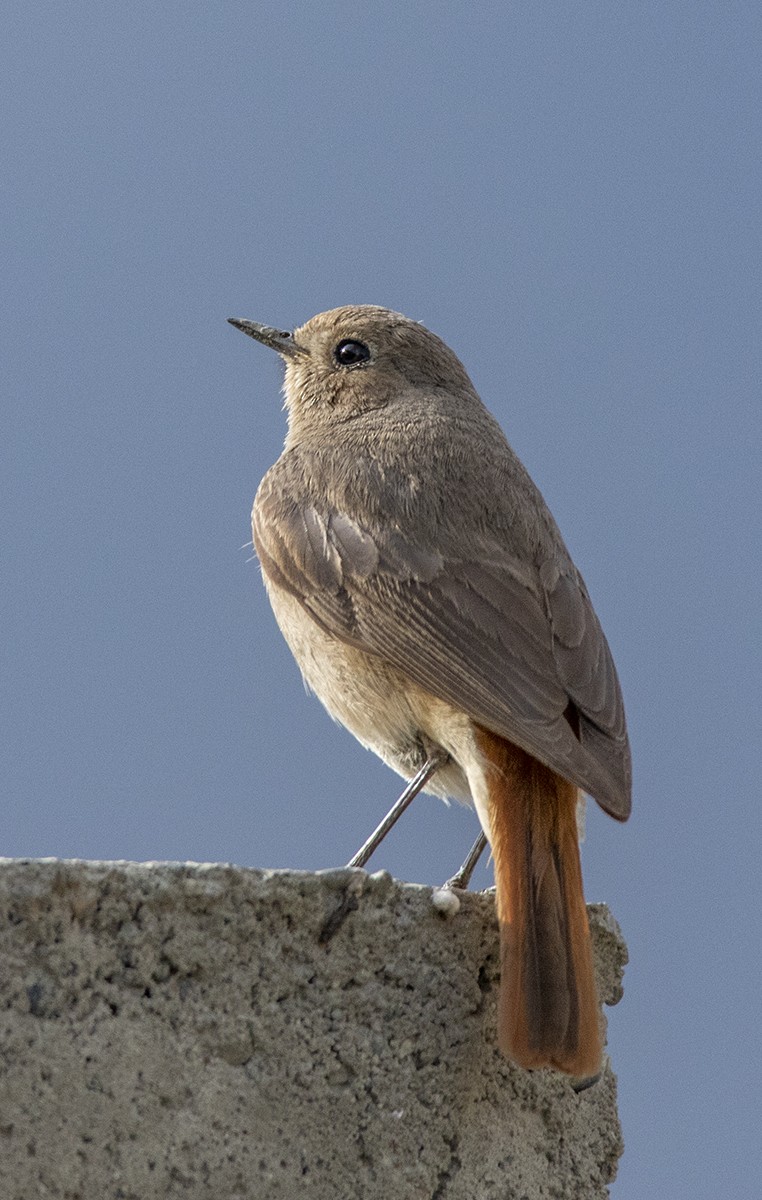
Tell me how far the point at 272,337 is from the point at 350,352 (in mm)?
439

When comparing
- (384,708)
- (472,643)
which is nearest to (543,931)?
A: (472,643)

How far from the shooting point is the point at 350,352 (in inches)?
223

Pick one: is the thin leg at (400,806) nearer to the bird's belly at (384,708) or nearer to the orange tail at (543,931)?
the bird's belly at (384,708)

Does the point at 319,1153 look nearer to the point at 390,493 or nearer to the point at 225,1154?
the point at 225,1154

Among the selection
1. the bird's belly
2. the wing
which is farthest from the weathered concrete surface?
the bird's belly

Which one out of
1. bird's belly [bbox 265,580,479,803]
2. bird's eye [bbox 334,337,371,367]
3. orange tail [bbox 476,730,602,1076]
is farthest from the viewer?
bird's eye [bbox 334,337,371,367]

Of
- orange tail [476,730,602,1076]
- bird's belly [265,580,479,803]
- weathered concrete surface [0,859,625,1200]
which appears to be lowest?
weathered concrete surface [0,859,625,1200]

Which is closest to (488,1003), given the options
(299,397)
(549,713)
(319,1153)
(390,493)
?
(319,1153)

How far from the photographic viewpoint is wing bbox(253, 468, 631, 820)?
11.8 ft

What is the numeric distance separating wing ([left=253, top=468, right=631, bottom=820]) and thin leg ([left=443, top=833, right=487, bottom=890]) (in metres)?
0.52

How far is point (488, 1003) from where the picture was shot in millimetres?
3182

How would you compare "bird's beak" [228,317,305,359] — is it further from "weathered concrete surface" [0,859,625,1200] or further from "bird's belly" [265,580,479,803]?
"weathered concrete surface" [0,859,625,1200]

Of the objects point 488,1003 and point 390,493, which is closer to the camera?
point 488,1003

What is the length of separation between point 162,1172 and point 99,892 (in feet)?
1.59
